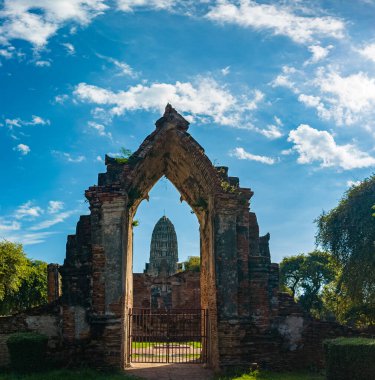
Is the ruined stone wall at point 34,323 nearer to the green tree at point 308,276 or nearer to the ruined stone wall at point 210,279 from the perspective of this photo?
the ruined stone wall at point 210,279

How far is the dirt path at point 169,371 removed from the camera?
529 inches

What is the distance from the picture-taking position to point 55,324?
13914 millimetres

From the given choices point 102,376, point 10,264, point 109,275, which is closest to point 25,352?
point 102,376

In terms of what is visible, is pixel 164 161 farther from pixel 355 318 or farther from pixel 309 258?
pixel 309 258

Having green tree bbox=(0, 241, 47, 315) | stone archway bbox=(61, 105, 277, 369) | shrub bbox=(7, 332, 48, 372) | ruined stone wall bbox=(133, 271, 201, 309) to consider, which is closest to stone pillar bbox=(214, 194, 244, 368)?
stone archway bbox=(61, 105, 277, 369)

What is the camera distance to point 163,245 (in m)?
64.2

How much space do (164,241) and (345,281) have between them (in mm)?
43806

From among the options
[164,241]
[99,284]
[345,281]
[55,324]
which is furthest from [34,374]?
[164,241]

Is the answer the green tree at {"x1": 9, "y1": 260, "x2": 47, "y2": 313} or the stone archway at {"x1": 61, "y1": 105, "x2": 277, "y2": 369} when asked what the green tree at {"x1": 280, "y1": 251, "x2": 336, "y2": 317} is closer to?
the green tree at {"x1": 9, "y1": 260, "x2": 47, "y2": 313}

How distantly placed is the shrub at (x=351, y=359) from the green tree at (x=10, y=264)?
23.4 meters

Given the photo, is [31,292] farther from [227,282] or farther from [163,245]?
[227,282]

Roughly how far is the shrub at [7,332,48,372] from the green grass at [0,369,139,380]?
A: 272 mm

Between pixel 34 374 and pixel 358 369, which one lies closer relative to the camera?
pixel 358 369

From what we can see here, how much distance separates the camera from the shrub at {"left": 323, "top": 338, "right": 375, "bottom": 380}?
11.1 m
